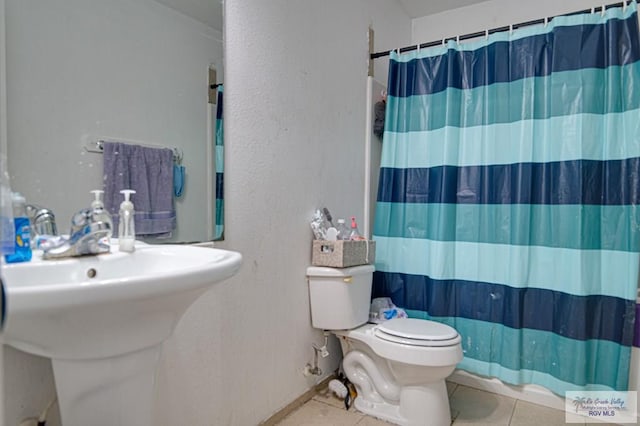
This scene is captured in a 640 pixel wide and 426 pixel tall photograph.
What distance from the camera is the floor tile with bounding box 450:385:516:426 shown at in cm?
169

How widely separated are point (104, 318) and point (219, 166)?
80cm

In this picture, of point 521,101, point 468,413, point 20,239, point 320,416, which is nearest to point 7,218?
point 20,239

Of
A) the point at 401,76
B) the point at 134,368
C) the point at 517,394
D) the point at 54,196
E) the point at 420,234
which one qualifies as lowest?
the point at 517,394

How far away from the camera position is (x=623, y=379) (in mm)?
1618

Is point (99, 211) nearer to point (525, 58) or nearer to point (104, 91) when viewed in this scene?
point (104, 91)

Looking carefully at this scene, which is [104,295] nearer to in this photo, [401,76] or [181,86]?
[181,86]

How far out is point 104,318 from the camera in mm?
616

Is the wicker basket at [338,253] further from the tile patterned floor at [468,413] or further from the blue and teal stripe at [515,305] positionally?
the tile patterned floor at [468,413]

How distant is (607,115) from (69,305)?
80.9 inches

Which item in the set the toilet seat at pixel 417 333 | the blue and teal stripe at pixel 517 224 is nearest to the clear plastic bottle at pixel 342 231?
the blue and teal stripe at pixel 517 224

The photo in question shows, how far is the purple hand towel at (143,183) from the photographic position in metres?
1.07

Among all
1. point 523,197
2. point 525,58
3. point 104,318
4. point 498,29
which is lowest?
point 104,318

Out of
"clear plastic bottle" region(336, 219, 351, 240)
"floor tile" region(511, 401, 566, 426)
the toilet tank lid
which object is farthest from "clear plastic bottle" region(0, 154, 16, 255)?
"floor tile" region(511, 401, 566, 426)

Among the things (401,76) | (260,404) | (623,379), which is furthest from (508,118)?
(260,404)
